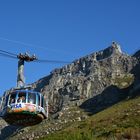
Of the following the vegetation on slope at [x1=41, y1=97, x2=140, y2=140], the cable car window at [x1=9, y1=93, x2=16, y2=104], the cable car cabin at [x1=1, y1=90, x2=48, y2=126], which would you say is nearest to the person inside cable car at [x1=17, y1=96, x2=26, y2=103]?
the cable car cabin at [x1=1, y1=90, x2=48, y2=126]

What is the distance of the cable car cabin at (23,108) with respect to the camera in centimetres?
4291

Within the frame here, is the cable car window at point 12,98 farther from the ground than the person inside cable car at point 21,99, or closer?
farther from the ground

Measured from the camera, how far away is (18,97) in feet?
142

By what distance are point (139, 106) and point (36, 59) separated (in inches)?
5085

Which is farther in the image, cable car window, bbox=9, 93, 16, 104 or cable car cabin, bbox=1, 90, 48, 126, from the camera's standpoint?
cable car window, bbox=9, 93, 16, 104

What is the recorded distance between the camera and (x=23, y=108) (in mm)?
42781

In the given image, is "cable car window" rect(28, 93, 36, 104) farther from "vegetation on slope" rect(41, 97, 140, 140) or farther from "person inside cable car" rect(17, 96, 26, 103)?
"vegetation on slope" rect(41, 97, 140, 140)

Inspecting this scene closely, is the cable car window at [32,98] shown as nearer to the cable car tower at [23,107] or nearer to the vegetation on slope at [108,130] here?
the cable car tower at [23,107]

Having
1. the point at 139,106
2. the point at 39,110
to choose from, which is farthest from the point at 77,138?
the point at 139,106

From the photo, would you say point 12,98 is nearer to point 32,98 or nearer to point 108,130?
point 32,98

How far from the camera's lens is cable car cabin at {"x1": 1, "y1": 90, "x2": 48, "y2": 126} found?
1689 inches

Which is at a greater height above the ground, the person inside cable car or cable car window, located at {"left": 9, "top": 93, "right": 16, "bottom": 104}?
cable car window, located at {"left": 9, "top": 93, "right": 16, "bottom": 104}

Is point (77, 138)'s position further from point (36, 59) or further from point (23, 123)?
point (36, 59)

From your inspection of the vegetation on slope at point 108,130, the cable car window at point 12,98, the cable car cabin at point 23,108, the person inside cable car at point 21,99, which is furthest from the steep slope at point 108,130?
the cable car window at point 12,98
